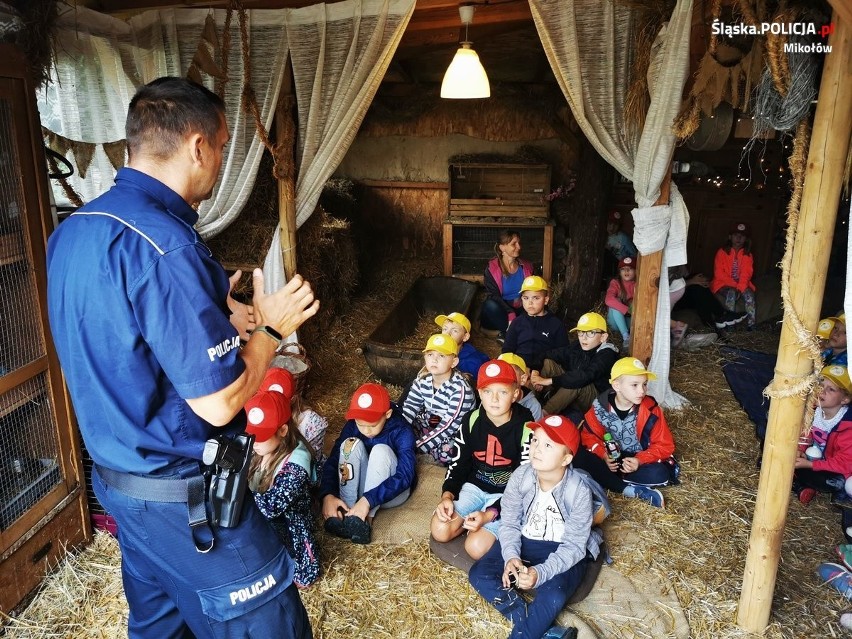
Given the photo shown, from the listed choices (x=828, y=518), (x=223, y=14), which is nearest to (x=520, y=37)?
(x=223, y=14)

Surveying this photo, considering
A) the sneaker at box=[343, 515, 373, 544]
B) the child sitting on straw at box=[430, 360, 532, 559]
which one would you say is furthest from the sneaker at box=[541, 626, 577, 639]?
the sneaker at box=[343, 515, 373, 544]

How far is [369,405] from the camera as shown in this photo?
372 centimetres

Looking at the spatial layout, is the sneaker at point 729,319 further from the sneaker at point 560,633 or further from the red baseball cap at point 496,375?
the sneaker at point 560,633

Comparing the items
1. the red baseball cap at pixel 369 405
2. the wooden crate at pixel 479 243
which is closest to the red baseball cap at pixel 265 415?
the red baseball cap at pixel 369 405

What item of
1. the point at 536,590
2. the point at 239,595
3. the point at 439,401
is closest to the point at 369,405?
the point at 439,401

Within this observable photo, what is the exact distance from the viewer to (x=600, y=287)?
7.55 metres

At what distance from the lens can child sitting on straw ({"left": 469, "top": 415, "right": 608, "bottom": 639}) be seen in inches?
113

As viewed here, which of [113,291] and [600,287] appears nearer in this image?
[113,291]

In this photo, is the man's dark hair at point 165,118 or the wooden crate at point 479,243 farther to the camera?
the wooden crate at point 479,243

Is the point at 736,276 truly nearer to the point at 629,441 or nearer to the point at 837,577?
the point at 629,441

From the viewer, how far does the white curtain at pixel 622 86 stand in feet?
13.1

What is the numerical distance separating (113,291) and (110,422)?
37 centimetres

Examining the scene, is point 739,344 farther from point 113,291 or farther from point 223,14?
point 113,291

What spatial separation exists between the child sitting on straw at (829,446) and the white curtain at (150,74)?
12.7 ft
